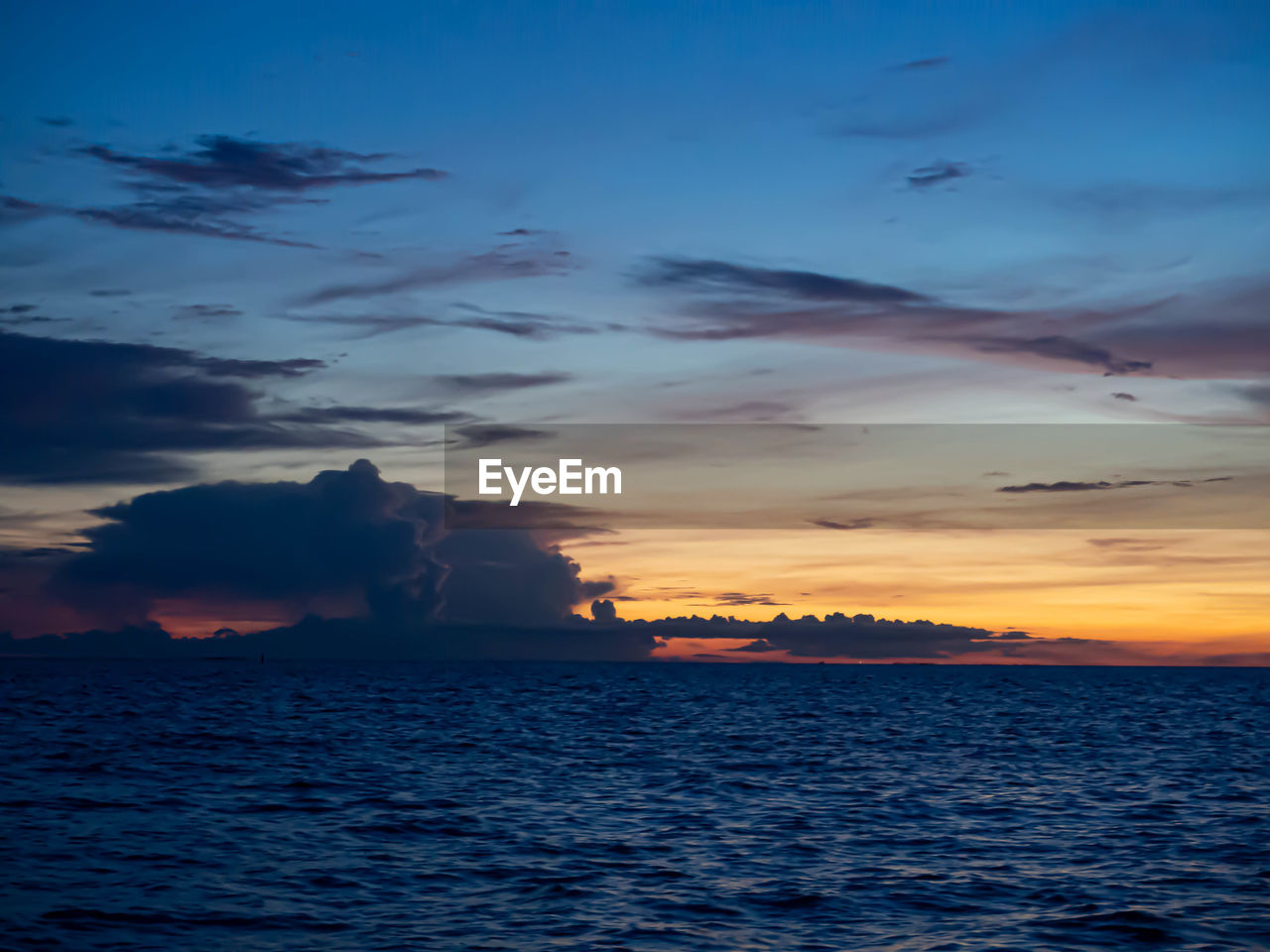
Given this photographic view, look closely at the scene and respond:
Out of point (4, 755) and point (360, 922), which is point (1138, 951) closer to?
point (360, 922)

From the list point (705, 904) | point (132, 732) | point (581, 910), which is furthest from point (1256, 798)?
point (132, 732)

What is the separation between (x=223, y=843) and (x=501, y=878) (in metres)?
7.27

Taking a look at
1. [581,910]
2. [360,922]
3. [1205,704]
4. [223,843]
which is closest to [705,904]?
[581,910]

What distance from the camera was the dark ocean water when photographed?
18.2 meters

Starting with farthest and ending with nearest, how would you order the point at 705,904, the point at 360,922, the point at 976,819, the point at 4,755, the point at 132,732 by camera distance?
1. the point at 132,732
2. the point at 4,755
3. the point at 976,819
4. the point at 705,904
5. the point at 360,922

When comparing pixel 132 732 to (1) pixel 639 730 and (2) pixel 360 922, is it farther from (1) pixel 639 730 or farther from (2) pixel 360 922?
(2) pixel 360 922

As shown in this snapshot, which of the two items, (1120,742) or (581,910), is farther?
(1120,742)

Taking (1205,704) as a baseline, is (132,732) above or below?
above

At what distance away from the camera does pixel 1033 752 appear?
160 feet

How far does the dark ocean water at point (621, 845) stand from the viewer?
18156 millimetres

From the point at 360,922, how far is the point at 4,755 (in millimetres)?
28956

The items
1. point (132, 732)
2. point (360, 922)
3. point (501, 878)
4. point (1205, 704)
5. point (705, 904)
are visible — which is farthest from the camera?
point (1205, 704)

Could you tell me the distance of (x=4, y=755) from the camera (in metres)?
40.1

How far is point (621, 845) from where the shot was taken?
24.9 metres
